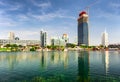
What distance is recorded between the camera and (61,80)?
182ft

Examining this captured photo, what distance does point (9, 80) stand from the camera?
2237 inches

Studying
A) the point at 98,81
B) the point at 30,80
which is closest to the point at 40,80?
the point at 30,80

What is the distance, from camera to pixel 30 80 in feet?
184

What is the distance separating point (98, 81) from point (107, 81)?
9.50 feet

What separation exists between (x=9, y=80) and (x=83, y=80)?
24808 mm

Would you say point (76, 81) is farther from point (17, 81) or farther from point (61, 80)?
point (17, 81)

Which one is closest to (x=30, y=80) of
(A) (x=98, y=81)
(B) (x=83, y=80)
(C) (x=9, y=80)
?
(C) (x=9, y=80)

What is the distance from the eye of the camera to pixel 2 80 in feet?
186

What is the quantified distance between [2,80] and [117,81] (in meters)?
37.7

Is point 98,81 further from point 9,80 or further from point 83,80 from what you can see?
point 9,80

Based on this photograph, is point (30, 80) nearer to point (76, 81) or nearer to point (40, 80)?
point (40, 80)

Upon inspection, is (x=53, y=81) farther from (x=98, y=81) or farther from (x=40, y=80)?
(x=98, y=81)

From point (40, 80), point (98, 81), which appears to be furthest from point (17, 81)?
point (98, 81)

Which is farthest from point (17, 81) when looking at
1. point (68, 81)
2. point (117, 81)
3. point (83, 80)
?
point (117, 81)
